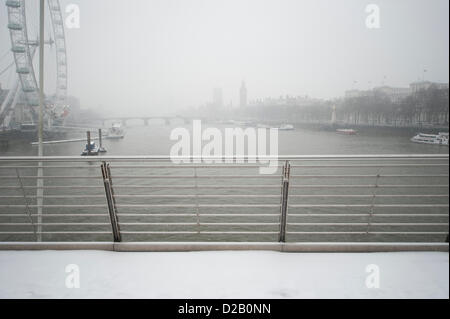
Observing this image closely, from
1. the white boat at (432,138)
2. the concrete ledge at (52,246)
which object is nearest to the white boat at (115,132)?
the concrete ledge at (52,246)

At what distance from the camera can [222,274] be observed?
6.14ft

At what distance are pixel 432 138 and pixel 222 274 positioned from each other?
103 feet

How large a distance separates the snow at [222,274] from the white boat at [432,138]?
2926 centimetres

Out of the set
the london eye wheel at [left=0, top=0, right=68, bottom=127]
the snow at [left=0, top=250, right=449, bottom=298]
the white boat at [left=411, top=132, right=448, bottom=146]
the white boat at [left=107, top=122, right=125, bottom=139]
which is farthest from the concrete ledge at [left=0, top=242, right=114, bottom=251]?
the white boat at [left=411, top=132, right=448, bottom=146]

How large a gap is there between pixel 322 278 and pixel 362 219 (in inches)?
363

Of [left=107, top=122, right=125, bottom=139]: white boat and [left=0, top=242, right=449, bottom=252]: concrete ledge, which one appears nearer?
[left=0, top=242, right=449, bottom=252]: concrete ledge

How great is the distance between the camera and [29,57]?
4.80m

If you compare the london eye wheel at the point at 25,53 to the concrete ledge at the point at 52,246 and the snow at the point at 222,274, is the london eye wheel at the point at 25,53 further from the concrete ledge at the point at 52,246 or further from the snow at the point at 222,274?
the snow at the point at 222,274

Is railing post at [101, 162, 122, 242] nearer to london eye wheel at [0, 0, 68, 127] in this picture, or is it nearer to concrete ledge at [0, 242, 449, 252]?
concrete ledge at [0, 242, 449, 252]

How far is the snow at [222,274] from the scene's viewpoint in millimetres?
1722

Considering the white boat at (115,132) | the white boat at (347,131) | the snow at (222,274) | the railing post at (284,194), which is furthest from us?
the white boat at (347,131)

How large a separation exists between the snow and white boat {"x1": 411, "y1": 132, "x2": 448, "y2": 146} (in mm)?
29262

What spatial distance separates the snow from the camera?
172 cm

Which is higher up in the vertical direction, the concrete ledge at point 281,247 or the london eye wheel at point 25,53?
the london eye wheel at point 25,53
